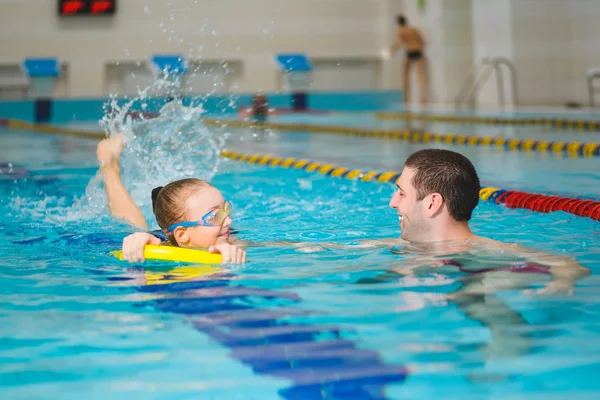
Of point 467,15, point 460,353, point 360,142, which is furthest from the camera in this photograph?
point 467,15

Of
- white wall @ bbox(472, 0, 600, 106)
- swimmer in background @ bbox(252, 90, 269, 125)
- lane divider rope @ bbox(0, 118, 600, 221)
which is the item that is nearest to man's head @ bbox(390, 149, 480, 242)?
lane divider rope @ bbox(0, 118, 600, 221)

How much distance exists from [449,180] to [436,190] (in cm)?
5

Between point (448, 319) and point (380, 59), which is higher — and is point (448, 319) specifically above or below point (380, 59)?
below

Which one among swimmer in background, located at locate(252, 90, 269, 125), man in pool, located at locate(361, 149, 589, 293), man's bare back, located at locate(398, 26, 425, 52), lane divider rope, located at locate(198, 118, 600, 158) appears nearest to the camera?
man in pool, located at locate(361, 149, 589, 293)

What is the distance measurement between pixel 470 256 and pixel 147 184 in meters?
2.72

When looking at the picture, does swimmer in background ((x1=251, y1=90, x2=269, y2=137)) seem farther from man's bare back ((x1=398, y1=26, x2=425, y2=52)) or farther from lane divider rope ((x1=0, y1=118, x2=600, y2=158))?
man's bare back ((x1=398, y1=26, x2=425, y2=52))

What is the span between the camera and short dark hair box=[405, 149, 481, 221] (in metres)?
2.84

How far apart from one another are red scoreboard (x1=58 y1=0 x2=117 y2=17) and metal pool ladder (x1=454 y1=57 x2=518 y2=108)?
721 cm

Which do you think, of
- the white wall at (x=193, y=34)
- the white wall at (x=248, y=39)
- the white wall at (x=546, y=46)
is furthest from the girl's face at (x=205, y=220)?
the white wall at (x=193, y=34)

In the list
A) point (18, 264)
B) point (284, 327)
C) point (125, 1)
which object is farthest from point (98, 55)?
point (284, 327)

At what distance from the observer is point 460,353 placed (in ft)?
6.51

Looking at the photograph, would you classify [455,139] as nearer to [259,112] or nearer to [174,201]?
[259,112]

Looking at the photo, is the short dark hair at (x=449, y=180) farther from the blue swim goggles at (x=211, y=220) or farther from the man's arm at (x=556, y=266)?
the blue swim goggles at (x=211, y=220)

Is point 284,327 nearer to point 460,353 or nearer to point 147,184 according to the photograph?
point 460,353
